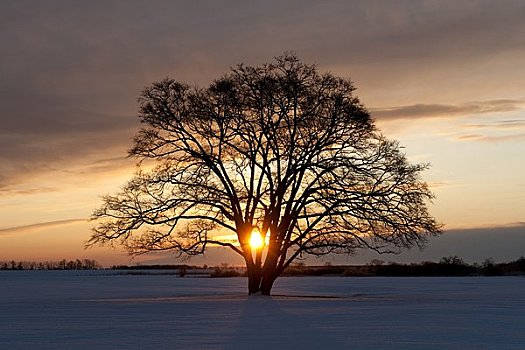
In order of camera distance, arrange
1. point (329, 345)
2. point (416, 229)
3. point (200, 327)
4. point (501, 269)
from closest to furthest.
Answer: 1. point (329, 345)
2. point (200, 327)
3. point (416, 229)
4. point (501, 269)

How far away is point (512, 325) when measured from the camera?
2136 centimetres

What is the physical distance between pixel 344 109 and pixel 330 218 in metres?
5.15

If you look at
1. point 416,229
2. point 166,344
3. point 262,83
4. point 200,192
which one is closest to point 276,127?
point 262,83

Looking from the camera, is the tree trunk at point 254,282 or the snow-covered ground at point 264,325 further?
the tree trunk at point 254,282

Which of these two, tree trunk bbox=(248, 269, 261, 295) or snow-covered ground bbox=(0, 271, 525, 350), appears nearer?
snow-covered ground bbox=(0, 271, 525, 350)

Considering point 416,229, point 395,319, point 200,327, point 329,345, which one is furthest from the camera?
point 416,229

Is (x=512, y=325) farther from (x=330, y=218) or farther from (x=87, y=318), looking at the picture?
(x=330, y=218)

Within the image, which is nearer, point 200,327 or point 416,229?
point 200,327

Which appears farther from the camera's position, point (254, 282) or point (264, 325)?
point (254, 282)

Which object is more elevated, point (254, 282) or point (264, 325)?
point (254, 282)

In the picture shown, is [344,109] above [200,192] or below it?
above

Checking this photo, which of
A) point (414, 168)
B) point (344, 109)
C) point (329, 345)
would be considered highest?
point (344, 109)

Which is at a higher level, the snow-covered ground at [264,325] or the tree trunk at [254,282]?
the tree trunk at [254,282]

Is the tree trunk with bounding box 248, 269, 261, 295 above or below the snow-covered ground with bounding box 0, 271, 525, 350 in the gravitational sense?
above
